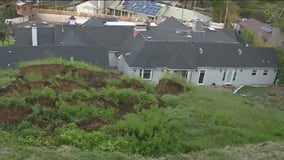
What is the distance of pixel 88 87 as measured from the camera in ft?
49.2

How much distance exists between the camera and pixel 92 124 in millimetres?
12039

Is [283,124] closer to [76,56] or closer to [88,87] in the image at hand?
[88,87]

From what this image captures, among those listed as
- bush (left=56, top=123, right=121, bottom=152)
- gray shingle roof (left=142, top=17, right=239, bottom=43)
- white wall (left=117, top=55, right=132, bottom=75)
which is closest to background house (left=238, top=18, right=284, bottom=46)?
gray shingle roof (left=142, top=17, right=239, bottom=43)

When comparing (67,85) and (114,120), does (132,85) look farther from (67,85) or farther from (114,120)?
(114,120)

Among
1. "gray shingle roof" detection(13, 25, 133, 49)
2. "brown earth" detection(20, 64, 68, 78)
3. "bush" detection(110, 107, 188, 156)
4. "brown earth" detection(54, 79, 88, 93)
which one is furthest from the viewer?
"gray shingle roof" detection(13, 25, 133, 49)

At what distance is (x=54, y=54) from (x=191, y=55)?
A: 9168 millimetres

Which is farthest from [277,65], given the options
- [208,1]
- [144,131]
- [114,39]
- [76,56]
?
[208,1]

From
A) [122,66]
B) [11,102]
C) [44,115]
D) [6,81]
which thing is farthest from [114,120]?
[122,66]

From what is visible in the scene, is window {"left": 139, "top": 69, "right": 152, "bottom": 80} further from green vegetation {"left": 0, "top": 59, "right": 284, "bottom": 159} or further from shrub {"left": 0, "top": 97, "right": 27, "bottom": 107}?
shrub {"left": 0, "top": 97, "right": 27, "bottom": 107}

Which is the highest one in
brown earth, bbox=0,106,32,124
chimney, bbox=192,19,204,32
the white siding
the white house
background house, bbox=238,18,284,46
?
brown earth, bbox=0,106,32,124

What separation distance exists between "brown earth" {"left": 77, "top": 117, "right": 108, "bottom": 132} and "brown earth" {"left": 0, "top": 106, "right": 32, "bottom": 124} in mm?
1717

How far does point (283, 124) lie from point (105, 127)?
6987 millimetres

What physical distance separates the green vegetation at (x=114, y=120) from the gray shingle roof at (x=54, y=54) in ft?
28.2

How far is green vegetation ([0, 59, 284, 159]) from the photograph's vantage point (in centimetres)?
1063
